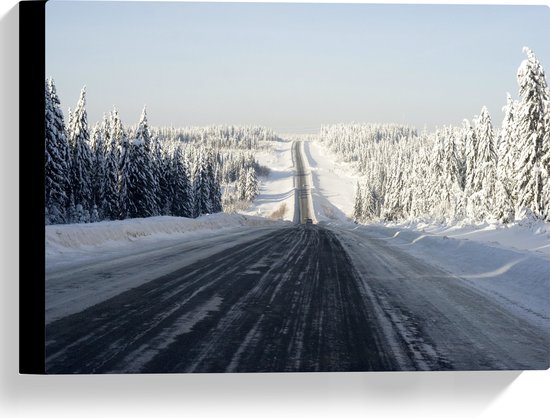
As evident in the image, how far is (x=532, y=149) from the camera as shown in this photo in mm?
16812

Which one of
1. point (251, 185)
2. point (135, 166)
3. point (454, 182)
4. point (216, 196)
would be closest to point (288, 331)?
point (251, 185)

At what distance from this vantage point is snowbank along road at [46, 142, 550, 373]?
4.98 m

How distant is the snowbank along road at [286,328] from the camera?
196 inches

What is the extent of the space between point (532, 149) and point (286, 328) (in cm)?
1507

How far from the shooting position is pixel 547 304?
23.0 feet

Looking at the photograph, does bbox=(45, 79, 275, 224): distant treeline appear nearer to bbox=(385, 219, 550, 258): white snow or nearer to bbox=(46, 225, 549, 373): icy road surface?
A: bbox=(46, 225, 549, 373): icy road surface

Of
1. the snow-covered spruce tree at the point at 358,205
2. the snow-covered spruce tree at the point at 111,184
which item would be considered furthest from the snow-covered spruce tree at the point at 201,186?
the snow-covered spruce tree at the point at 111,184

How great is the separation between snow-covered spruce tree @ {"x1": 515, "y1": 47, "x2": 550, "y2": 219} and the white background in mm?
6383

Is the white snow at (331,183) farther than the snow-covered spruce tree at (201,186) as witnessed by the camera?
Yes

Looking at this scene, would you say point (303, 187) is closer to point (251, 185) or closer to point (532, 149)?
point (251, 185)

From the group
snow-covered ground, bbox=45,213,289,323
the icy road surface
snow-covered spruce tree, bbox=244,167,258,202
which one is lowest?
the icy road surface

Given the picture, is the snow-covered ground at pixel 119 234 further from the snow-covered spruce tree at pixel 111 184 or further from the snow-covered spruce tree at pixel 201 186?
the snow-covered spruce tree at pixel 111 184

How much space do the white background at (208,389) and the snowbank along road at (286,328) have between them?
257 mm

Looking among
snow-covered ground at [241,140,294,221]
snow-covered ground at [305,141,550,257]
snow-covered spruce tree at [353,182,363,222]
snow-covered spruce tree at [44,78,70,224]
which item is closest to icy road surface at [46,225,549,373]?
snow-covered spruce tree at [44,78,70,224]
